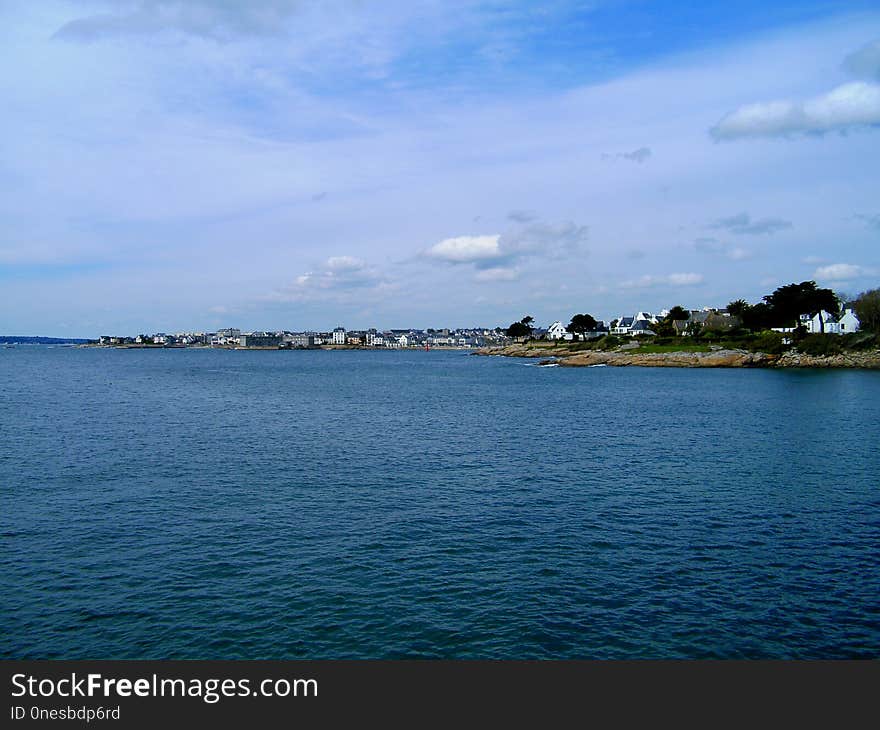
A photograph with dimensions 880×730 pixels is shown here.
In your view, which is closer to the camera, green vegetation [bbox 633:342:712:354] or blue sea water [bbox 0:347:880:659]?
blue sea water [bbox 0:347:880:659]

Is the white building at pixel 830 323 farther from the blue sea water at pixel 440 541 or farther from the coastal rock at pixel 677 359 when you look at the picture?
the blue sea water at pixel 440 541

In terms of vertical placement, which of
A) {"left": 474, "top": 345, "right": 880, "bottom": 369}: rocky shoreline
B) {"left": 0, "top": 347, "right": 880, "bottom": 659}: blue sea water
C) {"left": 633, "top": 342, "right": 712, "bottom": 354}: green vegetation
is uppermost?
{"left": 633, "top": 342, "right": 712, "bottom": 354}: green vegetation

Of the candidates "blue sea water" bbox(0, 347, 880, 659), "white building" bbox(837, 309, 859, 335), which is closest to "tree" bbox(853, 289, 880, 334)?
"white building" bbox(837, 309, 859, 335)

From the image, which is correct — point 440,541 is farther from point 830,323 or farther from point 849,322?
point 830,323

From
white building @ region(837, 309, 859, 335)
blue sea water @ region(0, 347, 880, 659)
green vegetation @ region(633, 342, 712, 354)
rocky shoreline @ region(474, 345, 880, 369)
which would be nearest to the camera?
blue sea water @ region(0, 347, 880, 659)

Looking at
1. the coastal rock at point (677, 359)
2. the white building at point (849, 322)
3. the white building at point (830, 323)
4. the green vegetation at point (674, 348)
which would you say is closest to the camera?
the coastal rock at point (677, 359)

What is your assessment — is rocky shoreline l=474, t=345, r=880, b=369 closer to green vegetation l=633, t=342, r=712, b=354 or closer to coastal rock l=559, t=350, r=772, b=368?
coastal rock l=559, t=350, r=772, b=368

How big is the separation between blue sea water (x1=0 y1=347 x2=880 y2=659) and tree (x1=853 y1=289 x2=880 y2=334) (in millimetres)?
83510

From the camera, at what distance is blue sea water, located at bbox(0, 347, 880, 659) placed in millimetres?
14758

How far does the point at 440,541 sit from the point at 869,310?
120 metres

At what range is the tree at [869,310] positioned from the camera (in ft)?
370

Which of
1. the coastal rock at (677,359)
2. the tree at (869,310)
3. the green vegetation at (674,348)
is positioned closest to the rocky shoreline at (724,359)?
the coastal rock at (677,359)

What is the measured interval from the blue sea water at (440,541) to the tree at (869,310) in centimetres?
8351

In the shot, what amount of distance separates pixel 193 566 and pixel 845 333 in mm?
122503
